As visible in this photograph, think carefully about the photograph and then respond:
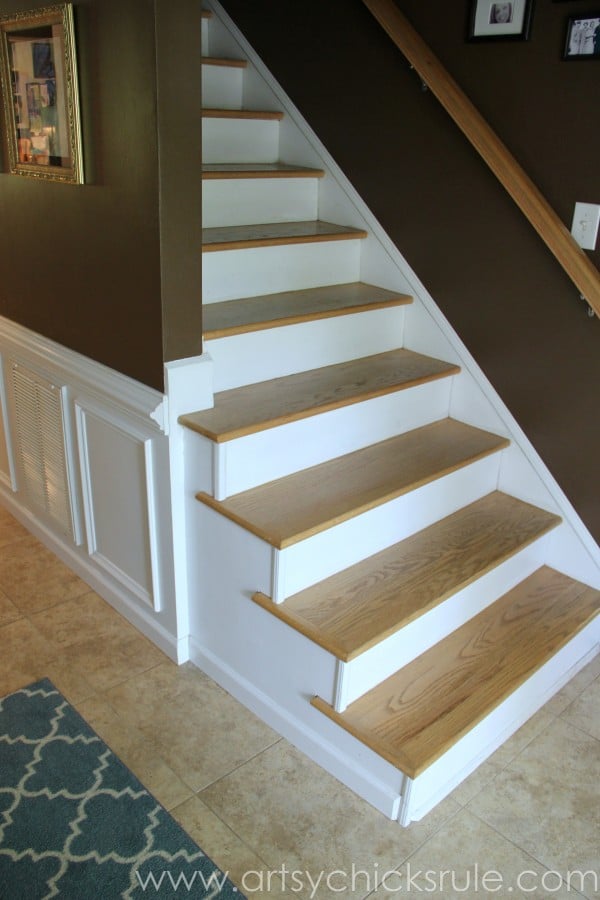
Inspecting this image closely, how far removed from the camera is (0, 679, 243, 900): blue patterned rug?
1601mm

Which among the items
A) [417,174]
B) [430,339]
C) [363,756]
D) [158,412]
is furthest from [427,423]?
[363,756]

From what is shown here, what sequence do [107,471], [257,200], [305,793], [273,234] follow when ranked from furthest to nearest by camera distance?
[257,200]
[273,234]
[107,471]
[305,793]

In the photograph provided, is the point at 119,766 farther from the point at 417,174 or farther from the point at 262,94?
the point at 262,94

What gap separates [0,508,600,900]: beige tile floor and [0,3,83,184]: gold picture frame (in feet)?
4.59

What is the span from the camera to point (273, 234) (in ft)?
8.36

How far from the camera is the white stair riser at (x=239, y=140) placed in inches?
108

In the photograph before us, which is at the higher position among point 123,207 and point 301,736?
point 123,207

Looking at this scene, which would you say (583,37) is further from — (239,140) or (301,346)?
(239,140)

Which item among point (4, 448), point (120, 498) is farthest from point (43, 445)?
point (120, 498)

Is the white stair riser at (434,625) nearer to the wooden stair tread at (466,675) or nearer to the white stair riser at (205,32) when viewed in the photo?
the wooden stair tread at (466,675)

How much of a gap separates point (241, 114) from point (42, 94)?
0.87 meters

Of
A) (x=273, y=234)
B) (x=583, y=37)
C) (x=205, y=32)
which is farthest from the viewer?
(x=205, y=32)

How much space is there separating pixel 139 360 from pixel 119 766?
3.41 ft

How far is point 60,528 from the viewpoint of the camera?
2707mm
